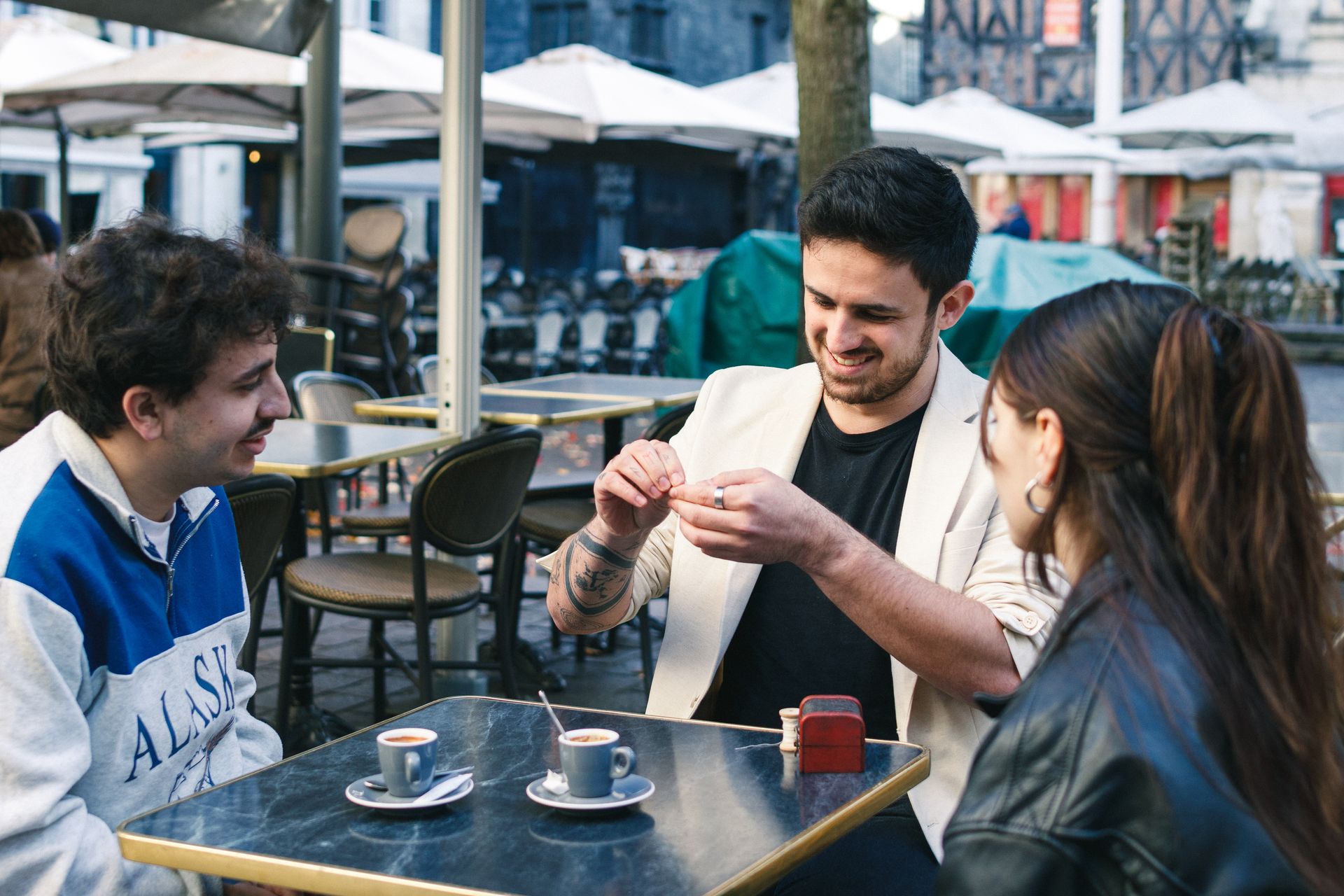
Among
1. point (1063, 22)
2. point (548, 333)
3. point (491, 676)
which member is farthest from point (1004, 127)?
point (1063, 22)

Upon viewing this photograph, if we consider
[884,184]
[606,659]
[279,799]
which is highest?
[884,184]

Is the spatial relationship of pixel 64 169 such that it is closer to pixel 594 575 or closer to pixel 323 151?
pixel 323 151

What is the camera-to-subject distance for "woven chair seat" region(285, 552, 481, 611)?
4570 mm

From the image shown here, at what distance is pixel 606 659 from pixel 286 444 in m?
1.92

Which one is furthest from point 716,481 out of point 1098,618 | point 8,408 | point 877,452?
point 8,408

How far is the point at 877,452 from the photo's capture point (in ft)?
8.64

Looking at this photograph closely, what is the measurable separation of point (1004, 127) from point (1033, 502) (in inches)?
628

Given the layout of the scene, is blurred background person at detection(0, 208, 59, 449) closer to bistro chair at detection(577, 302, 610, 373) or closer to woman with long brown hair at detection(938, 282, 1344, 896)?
woman with long brown hair at detection(938, 282, 1344, 896)

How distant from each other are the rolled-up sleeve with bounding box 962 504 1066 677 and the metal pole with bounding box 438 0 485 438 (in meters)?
2.87

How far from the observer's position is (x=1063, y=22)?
1519 inches

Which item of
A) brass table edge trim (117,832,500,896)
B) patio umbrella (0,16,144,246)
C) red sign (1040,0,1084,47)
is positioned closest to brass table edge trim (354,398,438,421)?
brass table edge trim (117,832,500,896)

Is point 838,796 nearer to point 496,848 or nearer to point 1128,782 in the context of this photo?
point 496,848

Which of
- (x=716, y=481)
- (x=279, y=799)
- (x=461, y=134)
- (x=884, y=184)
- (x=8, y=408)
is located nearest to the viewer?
(x=279, y=799)

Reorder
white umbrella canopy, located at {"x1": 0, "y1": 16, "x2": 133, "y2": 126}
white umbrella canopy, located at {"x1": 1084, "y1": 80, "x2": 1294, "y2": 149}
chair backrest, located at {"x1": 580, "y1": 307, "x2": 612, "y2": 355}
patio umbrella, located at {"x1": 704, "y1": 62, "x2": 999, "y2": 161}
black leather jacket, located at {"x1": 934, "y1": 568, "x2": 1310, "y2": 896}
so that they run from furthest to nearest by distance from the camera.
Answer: white umbrella canopy, located at {"x1": 1084, "y1": 80, "x2": 1294, "y2": 149}
chair backrest, located at {"x1": 580, "y1": 307, "x2": 612, "y2": 355}
patio umbrella, located at {"x1": 704, "y1": 62, "x2": 999, "y2": 161}
white umbrella canopy, located at {"x1": 0, "y1": 16, "x2": 133, "y2": 126}
black leather jacket, located at {"x1": 934, "y1": 568, "x2": 1310, "y2": 896}
